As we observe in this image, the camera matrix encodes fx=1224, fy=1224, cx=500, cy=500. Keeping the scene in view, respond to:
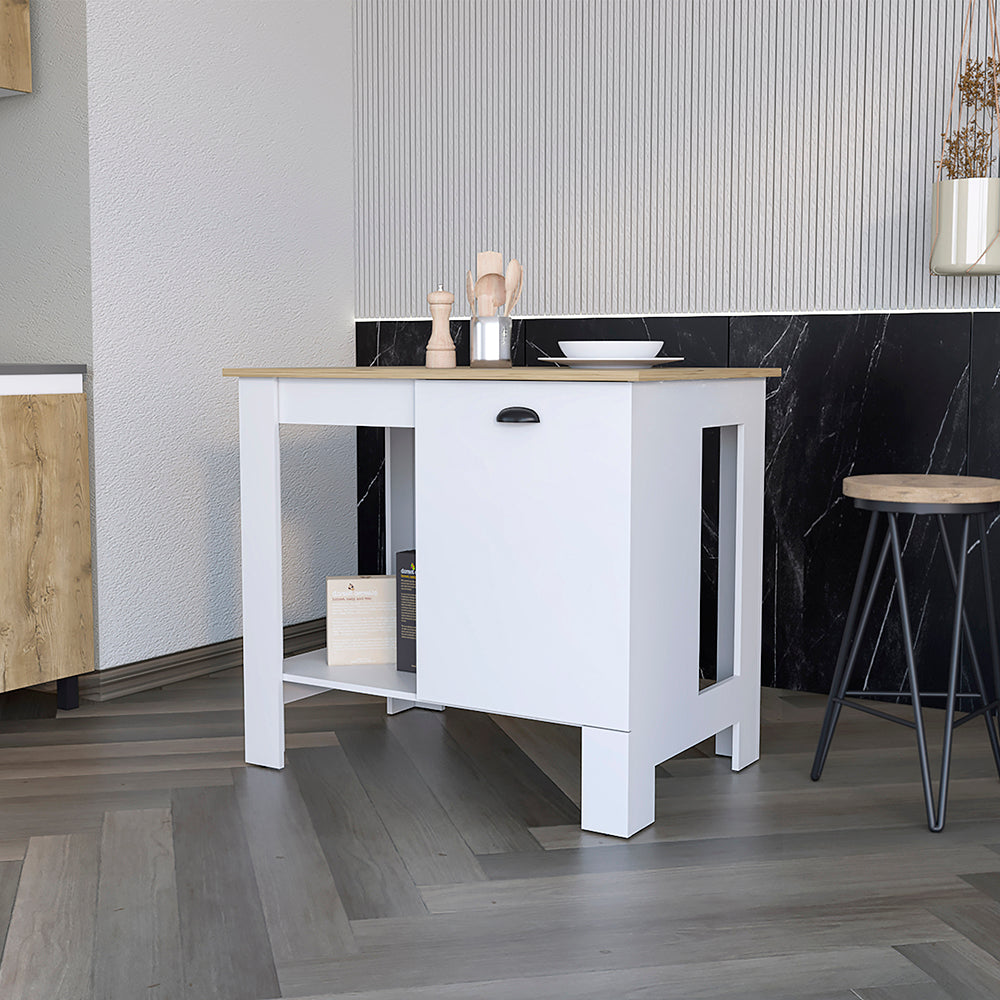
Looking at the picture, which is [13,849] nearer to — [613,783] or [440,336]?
[613,783]

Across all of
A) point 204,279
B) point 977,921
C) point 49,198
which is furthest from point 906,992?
point 49,198

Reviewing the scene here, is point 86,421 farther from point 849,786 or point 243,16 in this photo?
point 849,786

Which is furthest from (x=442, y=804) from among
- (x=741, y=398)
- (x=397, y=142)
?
(x=397, y=142)

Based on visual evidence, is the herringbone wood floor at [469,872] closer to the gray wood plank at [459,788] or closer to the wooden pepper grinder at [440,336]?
the gray wood plank at [459,788]

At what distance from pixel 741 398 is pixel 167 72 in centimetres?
169

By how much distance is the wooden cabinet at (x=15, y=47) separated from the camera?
285 centimetres

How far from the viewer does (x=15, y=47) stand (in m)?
2.87

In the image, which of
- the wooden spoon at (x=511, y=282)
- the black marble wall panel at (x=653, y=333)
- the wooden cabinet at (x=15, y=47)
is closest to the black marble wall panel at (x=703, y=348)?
the black marble wall panel at (x=653, y=333)

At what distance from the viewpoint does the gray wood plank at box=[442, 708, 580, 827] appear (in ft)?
7.27

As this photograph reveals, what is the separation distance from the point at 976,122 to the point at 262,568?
183 centimetres

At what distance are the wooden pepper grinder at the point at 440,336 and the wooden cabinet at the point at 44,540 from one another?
96 centimetres

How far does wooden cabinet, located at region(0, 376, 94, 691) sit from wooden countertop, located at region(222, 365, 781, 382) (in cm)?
59

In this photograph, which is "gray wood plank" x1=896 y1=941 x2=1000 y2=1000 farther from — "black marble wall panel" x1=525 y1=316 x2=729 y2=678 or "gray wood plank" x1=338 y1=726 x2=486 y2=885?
"black marble wall panel" x1=525 y1=316 x2=729 y2=678

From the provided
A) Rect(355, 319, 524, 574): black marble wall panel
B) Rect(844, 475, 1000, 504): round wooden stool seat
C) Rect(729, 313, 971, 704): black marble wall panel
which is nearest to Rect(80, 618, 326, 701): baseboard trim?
Rect(355, 319, 524, 574): black marble wall panel
